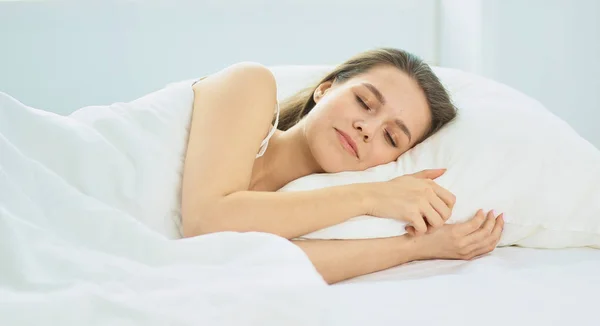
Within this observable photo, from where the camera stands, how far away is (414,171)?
1620 millimetres

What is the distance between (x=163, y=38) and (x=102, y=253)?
5.46 feet

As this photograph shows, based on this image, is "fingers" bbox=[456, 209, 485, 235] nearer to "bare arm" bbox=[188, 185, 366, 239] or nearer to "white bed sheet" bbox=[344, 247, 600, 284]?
"white bed sheet" bbox=[344, 247, 600, 284]

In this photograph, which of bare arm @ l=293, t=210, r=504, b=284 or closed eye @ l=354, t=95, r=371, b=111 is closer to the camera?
bare arm @ l=293, t=210, r=504, b=284

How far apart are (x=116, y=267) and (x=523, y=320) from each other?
1.98ft

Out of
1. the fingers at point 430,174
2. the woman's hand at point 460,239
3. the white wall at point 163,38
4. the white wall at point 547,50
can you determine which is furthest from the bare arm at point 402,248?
the white wall at point 163,38

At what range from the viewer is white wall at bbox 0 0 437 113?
8.79 feet

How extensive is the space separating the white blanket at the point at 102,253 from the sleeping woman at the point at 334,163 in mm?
140

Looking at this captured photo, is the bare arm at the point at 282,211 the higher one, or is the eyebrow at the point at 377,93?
the eyebrow at the point at 377,93

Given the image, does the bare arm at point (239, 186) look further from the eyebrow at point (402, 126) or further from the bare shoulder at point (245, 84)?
the eyebrow at point (402, 126)

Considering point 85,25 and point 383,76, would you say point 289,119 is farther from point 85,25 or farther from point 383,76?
point 85,25

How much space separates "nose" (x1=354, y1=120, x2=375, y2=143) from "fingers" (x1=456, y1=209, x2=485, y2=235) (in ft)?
0.81

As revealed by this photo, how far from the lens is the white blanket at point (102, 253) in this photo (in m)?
1.01

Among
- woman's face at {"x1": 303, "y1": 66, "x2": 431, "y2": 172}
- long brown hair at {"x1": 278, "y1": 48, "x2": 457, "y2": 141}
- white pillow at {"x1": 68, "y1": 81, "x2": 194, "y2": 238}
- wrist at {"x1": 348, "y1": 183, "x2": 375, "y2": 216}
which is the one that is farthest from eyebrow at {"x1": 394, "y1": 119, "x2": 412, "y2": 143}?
white pillow at {"x1": 68, "y1": 81, "x2": 194, "y2": 238}

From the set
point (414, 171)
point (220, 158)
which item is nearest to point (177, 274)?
point (220, 158)
